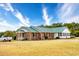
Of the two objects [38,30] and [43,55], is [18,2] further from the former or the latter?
[43,55]

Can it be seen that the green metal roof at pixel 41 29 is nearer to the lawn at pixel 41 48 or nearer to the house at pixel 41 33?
the house at pixel 41 33

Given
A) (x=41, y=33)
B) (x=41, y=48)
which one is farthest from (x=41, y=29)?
(x=41, y=48)

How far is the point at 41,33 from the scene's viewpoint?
3.22 meters

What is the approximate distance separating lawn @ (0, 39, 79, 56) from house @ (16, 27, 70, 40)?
0.05 m

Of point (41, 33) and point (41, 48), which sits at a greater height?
point (41, 33)

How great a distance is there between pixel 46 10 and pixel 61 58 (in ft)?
1.80

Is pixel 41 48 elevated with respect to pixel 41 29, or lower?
lower

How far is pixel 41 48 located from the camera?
10.4 ft

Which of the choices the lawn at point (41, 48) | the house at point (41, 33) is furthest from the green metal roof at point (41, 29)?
the lawn at point (41, 48)

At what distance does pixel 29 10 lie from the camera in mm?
3186

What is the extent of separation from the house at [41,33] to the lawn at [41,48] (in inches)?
2.0

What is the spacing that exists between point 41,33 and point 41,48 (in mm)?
171

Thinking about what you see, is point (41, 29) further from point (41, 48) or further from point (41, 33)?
point (41, 48)

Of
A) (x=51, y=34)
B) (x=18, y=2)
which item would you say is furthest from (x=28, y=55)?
(x=18, y=2)
